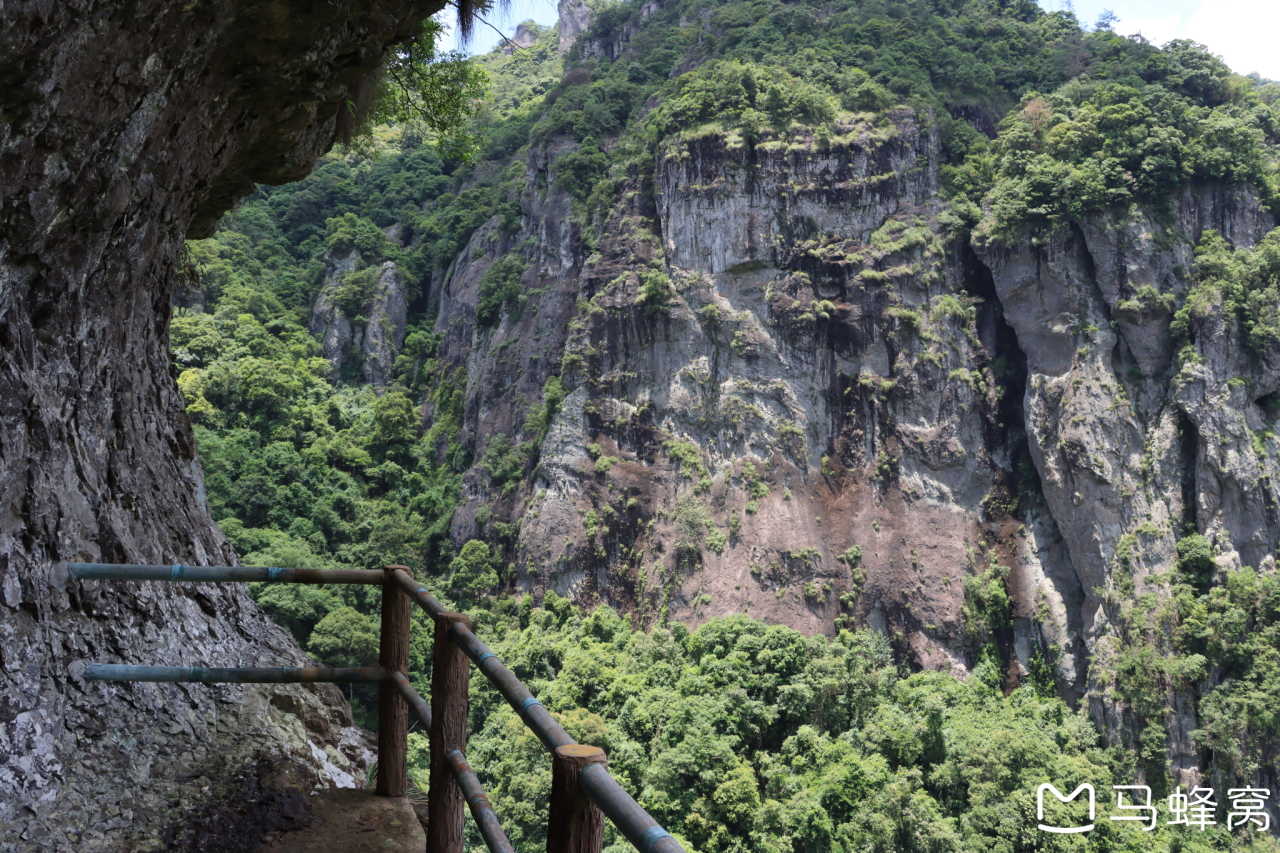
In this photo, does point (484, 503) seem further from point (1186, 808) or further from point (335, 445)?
point (1186, 808)

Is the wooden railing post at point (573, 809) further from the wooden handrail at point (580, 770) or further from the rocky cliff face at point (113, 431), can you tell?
the rocky cliff face at point (113, 431)

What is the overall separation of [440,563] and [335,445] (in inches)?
361

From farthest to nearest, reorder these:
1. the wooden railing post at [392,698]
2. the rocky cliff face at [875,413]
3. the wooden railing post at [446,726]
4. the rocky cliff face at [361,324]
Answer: the rocky cliff face at [361,324], the rocky cliff face at [875,413], the wooden railing post at [392,698], the wooden railing post at [446,726]

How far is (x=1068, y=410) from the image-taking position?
33531mm

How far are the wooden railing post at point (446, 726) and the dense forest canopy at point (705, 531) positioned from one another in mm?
5867

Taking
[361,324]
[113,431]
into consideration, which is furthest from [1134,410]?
[361,324]

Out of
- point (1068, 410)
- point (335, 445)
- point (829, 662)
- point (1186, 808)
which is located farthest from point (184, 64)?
point (335, 445)

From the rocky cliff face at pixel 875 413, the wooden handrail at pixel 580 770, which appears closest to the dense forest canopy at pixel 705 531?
the rocky cliff face at pixel 875 413

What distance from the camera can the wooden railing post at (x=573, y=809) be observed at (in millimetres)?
1670

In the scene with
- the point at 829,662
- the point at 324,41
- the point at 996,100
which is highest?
the point at 996,100

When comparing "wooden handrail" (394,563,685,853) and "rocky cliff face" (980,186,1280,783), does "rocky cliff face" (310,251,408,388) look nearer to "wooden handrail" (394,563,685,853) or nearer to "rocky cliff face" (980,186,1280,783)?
"rocky cliff face" (980,186,1280,783)

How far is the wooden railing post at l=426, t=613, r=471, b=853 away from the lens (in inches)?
99.7

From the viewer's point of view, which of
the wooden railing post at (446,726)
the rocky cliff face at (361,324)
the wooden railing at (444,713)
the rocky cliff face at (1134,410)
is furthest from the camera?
the rocky cliff face at (361,324)

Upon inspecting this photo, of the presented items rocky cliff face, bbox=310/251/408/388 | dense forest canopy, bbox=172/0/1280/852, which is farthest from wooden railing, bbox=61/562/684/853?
rocky cliff face, bbox=310/251/408/388
